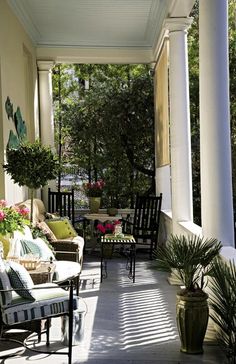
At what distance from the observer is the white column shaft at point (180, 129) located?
6.09 meters

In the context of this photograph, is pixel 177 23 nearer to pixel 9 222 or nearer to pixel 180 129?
pixel 180 129

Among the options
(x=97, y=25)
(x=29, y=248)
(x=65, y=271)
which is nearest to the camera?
(x=29, y=248)

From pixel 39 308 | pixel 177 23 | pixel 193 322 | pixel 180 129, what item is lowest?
pixel 193 322

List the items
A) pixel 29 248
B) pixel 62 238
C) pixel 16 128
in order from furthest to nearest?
pixel 16 128 < pixel 62 238 < pixel 29 248

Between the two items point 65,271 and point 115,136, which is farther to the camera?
point 115,136

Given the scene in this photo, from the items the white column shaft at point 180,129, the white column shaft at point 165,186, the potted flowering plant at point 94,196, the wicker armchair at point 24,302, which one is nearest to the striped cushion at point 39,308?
the wicker armchair at point 24,302

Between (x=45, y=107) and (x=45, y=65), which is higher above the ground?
(x=45, y=65)

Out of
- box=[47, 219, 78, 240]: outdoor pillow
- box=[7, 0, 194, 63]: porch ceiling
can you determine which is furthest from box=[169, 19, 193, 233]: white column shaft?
box=[47, 219, 78, 240]: outdoor pillow

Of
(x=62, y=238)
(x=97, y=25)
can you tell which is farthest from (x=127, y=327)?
(x=97, y=25)

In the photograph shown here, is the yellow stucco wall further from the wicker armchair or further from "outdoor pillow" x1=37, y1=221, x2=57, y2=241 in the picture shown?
the wicker armchair

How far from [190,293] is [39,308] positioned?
1084mm

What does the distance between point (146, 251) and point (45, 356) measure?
200 inches

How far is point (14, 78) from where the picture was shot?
6.79 metres

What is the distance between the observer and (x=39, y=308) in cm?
341
